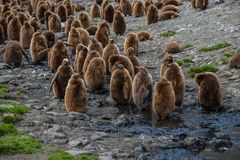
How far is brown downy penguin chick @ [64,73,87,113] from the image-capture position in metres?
13.2

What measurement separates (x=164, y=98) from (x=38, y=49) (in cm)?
764

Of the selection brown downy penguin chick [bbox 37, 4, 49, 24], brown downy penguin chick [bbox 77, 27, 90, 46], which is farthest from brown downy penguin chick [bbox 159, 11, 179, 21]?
brown downy penguin chick [bbox 37, 4, 49, 24]

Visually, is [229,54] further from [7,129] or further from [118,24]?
[7,129]

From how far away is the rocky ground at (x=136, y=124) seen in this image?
10469 millimetres

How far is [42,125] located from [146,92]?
2780 mm

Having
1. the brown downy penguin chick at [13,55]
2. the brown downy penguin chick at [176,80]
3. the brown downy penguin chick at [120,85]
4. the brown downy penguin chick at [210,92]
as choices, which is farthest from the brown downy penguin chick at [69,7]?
the brown downy penguin chick at [210,92]

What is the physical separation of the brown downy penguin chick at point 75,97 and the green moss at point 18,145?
2535 mm

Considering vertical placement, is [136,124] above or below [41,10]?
below

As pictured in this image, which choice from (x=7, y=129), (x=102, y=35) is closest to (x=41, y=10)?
(x=102, y=35)

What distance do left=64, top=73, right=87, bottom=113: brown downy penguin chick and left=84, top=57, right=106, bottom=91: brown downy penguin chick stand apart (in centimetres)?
184

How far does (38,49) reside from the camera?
757 inches

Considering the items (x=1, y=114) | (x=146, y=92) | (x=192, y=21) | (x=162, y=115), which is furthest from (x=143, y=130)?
(x=192, y=21)

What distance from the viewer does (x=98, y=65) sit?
1514cm

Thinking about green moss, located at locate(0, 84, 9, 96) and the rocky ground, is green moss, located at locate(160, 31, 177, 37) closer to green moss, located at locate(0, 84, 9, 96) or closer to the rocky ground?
the rocky ground
